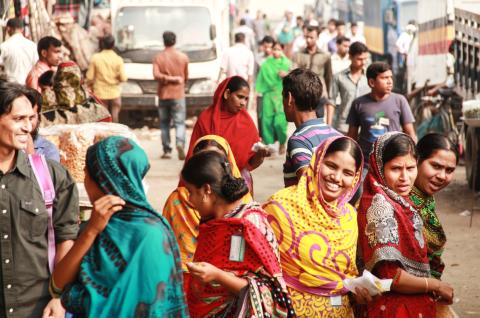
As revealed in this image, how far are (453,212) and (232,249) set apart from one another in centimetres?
772

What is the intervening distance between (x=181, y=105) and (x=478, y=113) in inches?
215

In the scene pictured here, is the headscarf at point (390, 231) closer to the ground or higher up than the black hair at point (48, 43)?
closer to the ground

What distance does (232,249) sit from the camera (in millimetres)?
4273

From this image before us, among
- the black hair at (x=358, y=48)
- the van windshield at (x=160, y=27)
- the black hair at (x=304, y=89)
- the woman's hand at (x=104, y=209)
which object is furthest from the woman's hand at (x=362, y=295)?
the van windshield at (x=160, y=27)

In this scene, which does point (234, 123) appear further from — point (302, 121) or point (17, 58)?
point (17, 58)

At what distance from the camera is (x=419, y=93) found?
64.8ft

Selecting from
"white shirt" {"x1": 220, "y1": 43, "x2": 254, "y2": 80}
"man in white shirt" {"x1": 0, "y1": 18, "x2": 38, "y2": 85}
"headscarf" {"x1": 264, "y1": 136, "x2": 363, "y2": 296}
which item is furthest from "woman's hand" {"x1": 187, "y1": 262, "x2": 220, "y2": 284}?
"white shirt" {"x1": 220, "y1": 43, "x2": 254, "y2": 80}

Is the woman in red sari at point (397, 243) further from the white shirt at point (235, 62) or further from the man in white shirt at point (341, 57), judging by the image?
the white shirt at point (235, 62)

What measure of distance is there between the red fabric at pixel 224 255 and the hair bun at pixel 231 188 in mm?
102

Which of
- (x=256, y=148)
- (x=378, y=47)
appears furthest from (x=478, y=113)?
(x=378, y=47)

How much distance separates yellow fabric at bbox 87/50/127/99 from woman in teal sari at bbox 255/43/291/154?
2.18 m

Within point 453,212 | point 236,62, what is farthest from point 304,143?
point 236,62

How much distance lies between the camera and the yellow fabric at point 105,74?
53.0 ft

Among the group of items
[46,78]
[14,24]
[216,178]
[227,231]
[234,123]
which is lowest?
[227,231]
